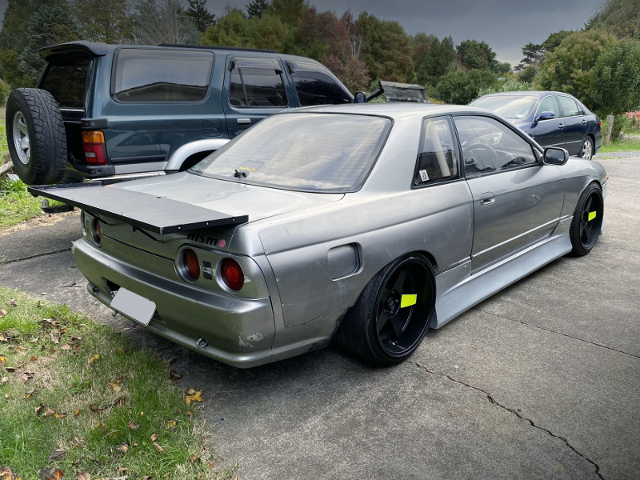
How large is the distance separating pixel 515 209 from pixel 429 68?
5502cm

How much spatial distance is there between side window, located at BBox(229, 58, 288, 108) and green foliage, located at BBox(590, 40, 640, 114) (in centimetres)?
1507

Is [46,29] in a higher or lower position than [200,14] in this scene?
lower

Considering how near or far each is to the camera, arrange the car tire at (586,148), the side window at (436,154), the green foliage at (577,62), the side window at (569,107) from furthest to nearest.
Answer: the green foliage at (577,62), the car tire at (586,148), the side window at (569,107), the side window at (436,154)

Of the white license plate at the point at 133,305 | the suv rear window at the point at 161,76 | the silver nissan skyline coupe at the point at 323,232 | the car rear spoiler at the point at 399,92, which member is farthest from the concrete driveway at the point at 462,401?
the car rear spoiler at the point at 399,92

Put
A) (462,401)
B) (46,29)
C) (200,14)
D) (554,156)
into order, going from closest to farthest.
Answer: (462,401) → (554,156) → (46,29) → (200,14)

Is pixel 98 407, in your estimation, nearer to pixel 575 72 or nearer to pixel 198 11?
pixel 575 72

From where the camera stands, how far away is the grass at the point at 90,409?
224 centimetres

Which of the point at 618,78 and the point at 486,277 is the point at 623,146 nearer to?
the point at 618,78

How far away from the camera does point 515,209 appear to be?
3.84m

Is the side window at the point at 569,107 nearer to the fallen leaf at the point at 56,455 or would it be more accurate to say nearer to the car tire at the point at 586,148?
the car tire at the point at 586,148

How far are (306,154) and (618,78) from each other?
57.6 ft

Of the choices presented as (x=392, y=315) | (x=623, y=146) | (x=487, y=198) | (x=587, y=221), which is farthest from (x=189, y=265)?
(x=623, y=146)

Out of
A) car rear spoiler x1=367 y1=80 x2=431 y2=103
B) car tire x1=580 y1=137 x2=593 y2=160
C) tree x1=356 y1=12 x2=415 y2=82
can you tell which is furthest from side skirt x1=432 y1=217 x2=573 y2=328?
tree x1=356 y1=12 x2=415 y2=82

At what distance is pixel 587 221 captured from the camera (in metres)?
5.07
